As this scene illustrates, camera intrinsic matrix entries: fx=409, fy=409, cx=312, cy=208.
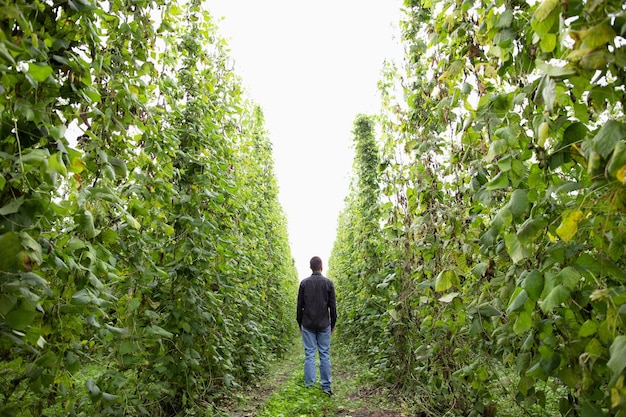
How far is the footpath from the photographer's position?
4645mm

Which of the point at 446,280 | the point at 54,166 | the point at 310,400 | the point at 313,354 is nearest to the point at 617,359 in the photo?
the point at 446,280

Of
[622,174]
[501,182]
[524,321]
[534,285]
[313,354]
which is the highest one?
[501,182]

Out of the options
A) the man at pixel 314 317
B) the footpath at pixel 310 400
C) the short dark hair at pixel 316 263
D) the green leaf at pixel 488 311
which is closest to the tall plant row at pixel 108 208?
the footpath at pixel 310 400

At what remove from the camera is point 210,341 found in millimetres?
4176

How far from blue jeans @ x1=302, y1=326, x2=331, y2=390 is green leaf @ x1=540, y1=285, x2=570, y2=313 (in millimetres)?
4871

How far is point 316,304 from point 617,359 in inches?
206

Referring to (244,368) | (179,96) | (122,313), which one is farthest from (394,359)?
(179,96)

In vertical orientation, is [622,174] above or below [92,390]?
above

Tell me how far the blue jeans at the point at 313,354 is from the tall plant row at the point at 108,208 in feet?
3.00

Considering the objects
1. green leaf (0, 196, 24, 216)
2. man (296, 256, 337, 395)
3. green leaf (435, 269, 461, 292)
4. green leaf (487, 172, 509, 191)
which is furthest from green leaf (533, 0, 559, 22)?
man (296, 256, 337, 395)

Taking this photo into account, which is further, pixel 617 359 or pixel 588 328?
pixel 588 328

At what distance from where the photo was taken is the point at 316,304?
605 cm

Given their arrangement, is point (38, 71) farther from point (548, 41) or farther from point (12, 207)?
point (548, 41)

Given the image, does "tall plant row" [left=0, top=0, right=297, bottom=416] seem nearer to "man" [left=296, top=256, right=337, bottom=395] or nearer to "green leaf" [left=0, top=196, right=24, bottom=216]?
"green leaf" [left=0, top=196, right=24, bottom=216]
